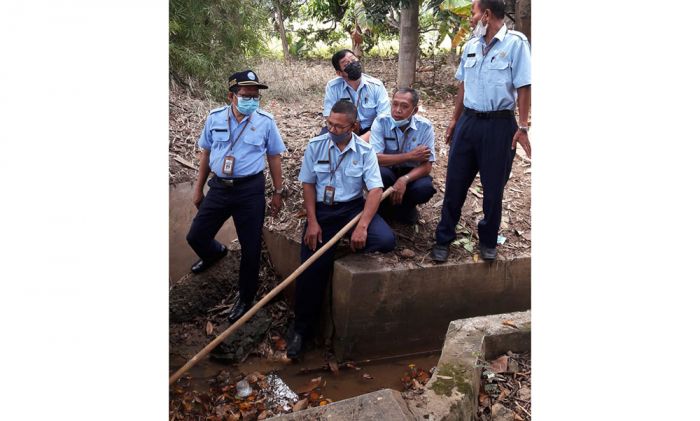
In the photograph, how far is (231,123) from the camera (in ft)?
13.1

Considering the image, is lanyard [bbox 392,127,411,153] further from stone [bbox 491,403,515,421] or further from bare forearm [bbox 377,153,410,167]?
stone [bbox 491,403,515,421]

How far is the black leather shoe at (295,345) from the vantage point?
4.40 metres

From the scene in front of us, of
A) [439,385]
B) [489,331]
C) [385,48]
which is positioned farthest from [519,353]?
[385,48]

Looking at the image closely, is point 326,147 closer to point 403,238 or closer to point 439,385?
point 403,238

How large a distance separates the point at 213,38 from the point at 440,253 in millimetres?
2191

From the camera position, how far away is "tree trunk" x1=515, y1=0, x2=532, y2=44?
11.7ft

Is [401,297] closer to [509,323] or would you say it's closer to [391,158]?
[391,158]

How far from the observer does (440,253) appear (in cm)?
442

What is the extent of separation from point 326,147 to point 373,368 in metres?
1.70

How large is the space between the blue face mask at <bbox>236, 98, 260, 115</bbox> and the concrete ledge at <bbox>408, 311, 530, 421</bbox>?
1899 mm

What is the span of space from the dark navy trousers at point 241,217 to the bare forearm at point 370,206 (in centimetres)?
72

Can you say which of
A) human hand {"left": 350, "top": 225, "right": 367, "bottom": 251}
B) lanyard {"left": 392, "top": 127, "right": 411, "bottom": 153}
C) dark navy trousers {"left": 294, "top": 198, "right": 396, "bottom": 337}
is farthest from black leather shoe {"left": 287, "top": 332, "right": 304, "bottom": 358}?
lanyard {"left": 392, "top": 127, "right": 411, "bottom": 153}

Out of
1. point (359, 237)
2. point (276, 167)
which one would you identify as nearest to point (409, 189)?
point (359, 237)
